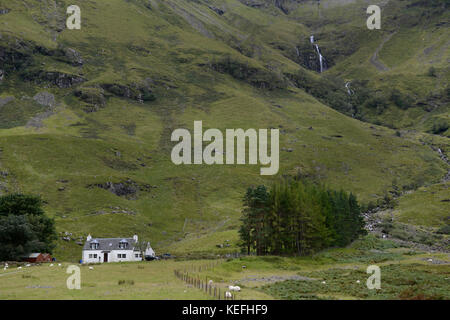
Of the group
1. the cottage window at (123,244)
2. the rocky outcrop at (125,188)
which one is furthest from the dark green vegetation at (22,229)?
the rocky outcrop at (125,188)

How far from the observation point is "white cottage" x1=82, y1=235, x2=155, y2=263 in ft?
331

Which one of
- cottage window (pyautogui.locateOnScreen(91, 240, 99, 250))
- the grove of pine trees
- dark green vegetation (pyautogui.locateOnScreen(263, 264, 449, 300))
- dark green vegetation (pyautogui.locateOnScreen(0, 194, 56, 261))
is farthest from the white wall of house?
dark green vegetation (pyautogui.locateOnScreen(263, 264, 449, 300))

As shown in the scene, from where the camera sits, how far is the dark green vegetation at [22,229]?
8431 centimetres

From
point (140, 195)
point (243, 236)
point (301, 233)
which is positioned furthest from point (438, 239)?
point (140, 195)

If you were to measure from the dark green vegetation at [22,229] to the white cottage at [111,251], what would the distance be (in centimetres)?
931

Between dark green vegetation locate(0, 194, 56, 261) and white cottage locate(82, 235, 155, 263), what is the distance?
931cm

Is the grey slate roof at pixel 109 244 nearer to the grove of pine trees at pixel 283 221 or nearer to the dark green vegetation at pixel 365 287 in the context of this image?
the grove of pine trees at pixel 283 221

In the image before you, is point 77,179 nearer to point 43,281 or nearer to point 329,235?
point 329,235

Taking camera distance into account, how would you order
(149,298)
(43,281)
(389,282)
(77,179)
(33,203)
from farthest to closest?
(77,179), (33,203), (389,282), (43,281), (149,298)

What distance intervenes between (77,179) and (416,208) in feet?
483

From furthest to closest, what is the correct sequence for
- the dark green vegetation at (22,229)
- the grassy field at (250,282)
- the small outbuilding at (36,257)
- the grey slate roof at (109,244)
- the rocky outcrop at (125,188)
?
the rocky outcrop at (125,188)
the grey slate roof at (109,244)
the small outbuilding at (36,257)
the dark green vegetation at (22,229)
the grassy field at (250,282)

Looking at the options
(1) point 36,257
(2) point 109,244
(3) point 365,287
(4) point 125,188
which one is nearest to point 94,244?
(2) point 109,244

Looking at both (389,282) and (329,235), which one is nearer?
(389,282)

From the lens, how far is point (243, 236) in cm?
9544
